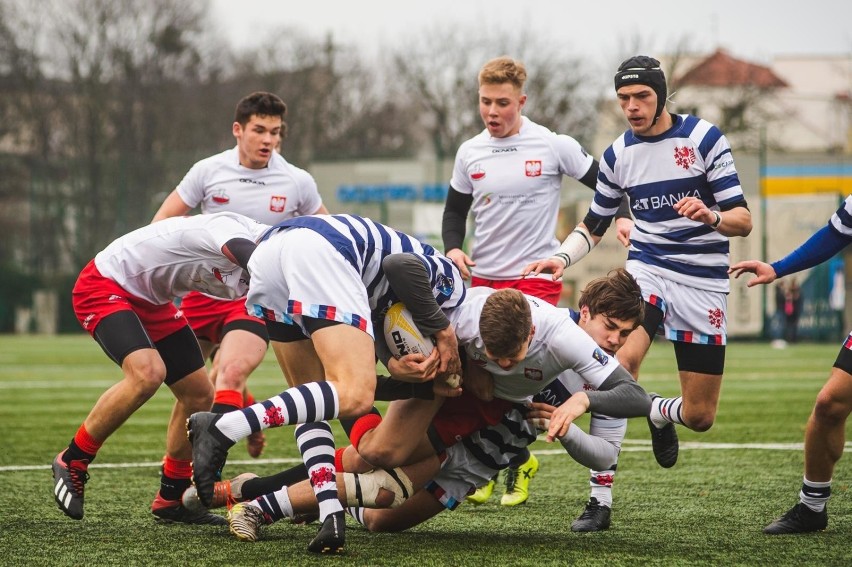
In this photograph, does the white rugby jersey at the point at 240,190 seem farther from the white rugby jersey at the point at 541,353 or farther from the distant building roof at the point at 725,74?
the distant building roof at the point at 725,74

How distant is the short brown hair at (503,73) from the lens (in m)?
7.45

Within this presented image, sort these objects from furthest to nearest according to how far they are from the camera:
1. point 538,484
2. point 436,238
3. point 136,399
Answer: point 436,238 → point 538,484 → point 136,399

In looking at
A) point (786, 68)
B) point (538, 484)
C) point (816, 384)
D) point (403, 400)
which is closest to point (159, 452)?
point (538, 484)

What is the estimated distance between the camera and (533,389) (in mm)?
5406

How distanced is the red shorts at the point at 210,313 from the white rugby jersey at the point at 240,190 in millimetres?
627

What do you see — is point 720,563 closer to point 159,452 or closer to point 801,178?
point 159,452

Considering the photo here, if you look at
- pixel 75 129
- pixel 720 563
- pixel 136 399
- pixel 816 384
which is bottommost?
pixel 816 384

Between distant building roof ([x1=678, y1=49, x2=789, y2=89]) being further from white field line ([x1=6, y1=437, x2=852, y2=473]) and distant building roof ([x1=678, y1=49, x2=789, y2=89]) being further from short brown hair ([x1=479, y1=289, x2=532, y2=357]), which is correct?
short brown hair ([x1=479, y1=289, x2=532, y2=357])

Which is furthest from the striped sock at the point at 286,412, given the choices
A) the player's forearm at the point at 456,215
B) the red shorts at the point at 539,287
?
the player's forearm at the point at 456,215

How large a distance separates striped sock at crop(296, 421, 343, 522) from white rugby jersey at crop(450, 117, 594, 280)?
2772 millimetres

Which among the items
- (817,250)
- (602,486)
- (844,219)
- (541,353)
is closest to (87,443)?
(541,353)

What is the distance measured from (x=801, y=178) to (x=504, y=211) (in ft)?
97.2

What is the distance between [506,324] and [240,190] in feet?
11.8

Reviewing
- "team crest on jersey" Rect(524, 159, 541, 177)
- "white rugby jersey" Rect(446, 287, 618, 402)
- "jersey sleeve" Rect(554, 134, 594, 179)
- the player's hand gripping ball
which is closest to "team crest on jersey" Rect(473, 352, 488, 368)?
"white rugby jersey" Rect(446, 287, 618, 402)
